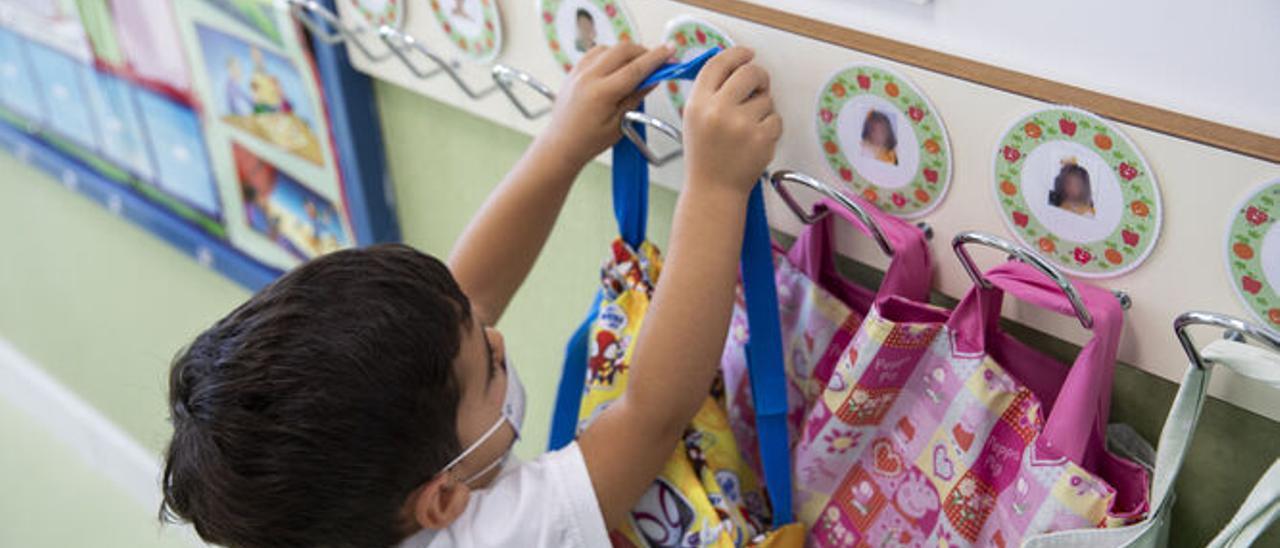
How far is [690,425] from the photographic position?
2.24 ft

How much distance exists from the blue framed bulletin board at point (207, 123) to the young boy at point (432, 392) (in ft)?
1.11

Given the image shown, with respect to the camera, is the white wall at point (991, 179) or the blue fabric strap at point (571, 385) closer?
the white wall at point (991, 179)

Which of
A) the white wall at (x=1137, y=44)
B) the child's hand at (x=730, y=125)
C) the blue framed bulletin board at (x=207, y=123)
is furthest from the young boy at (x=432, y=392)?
the blue framed bulletin board at (x=207, y=123)

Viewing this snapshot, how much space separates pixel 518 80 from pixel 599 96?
0.40 feet

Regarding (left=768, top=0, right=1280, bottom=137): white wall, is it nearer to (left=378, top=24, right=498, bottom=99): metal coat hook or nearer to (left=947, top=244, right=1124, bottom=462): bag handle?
(left=947, top=244, right=1124, bottom=462): bag handle

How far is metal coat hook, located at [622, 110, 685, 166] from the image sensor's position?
622 mm

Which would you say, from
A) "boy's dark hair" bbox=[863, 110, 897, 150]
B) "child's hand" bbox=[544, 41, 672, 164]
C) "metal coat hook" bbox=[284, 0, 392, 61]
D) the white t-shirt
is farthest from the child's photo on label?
"metal coat hook" bbox=[284, 0, 392, 61]

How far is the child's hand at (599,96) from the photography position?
24.8 inches

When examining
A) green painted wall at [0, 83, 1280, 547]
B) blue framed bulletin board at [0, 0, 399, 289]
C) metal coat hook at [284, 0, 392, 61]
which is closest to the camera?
green painted wall at [0, 83, 1280, 547]

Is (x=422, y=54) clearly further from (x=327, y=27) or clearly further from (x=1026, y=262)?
(x=1026, y=262)

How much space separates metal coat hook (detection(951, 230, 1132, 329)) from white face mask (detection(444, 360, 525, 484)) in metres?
0.27

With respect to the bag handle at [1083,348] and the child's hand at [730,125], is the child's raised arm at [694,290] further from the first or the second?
the bag handle at [1083,348]

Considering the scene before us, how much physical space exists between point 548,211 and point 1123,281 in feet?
1.14

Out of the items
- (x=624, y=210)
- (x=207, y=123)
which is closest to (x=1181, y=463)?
(x=624, y=210)
